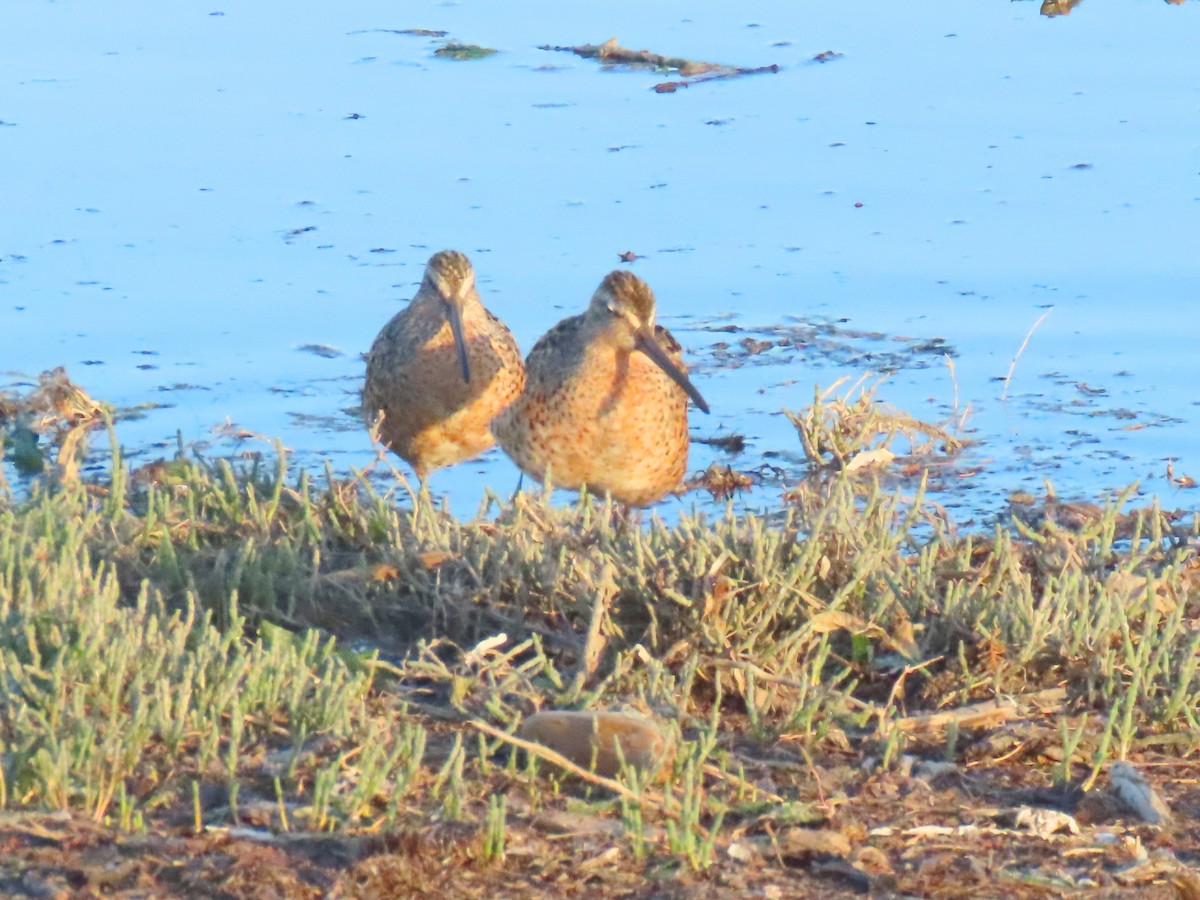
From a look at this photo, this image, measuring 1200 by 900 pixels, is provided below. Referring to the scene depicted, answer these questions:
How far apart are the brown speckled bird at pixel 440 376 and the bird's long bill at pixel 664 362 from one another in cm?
85

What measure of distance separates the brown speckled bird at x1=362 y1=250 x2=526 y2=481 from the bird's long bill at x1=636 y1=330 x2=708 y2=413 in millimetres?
848

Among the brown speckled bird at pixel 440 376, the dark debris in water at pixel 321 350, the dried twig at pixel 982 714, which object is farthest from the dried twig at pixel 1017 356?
the dried twig at pixel 982 714

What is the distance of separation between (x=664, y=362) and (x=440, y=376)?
3.62 feet

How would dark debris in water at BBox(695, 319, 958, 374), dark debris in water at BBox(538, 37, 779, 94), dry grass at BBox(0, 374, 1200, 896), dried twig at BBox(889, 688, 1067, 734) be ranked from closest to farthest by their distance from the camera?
dry grass at BBox(0, 374, 1200, 896) → dried twig at BBox(889, 688, 1067, 734) → dark debris in water at BBox(695, 319, 958, 374) → dark debris in water at BBox(538, 37, 779, 94)

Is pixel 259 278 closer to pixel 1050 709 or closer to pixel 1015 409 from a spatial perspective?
pixel 1015 409

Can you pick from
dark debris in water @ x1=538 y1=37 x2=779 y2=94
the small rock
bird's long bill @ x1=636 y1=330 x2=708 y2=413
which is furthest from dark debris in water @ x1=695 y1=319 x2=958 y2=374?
the small rock

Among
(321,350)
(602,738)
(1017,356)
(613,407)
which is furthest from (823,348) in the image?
(602,738)

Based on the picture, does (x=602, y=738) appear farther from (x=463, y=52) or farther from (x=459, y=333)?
(x=463, y=52)

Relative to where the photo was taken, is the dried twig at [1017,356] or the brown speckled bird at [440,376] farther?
the dried twig at [1017,356]

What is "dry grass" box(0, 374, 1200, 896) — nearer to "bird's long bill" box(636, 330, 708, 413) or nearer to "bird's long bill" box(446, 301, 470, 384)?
"bird's long bill" box(636, 330, 708, 413)

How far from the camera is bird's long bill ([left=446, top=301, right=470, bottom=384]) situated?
24.6ft

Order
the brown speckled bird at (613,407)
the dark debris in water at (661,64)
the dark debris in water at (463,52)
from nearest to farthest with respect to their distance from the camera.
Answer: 1. the brown speckled bird at (613,407)
2. the dark debris in water at (661,64)
3. the dark debris in water at (463,52)

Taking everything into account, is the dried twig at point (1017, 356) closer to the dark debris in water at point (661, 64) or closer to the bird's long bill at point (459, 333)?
the bird's long bill at point (459, 333)

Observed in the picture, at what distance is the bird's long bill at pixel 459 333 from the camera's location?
24.6 ft
